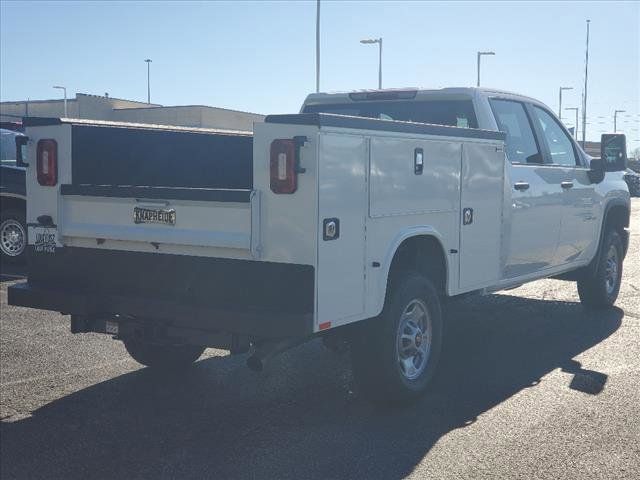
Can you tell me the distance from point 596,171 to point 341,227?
482 cm

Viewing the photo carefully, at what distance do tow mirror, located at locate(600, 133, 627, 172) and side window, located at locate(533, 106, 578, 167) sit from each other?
1.07 feet

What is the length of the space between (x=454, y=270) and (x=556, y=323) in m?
2.97

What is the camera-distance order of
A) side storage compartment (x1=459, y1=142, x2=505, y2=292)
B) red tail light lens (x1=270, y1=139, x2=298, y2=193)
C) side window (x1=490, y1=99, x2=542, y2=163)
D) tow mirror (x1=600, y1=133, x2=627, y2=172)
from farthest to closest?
tow mirror (x1=600, y1=133, x2=627, y2=172), side window (x1=490, y1=99, x2=542, y2=163), side storage compartment (x1=459, y1=142, x2=505, y2=292), red tail light lens (x1=270, y1=139, x2=298, y2=193)

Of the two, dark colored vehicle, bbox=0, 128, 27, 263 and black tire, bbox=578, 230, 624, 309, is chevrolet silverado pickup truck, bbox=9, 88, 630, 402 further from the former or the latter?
dark colored vehicle, bbox=0, 128, 27, 263

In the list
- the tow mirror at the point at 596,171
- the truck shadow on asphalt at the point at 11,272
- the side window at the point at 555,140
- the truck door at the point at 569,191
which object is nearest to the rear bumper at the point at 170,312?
the truck door at the point at 569,191

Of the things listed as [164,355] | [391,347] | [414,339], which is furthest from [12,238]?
[391,347]

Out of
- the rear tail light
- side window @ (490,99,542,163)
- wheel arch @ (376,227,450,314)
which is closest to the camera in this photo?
wheel arch @ (376,227,450,314)

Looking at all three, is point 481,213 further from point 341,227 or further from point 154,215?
point 154,215

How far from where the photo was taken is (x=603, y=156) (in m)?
8.79

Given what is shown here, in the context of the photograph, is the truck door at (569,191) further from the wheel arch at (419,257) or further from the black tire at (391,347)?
the black tire at (391,347)

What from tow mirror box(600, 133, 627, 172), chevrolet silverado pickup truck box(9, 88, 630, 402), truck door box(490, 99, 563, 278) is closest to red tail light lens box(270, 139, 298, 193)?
chevrolet silverado pickup truck box(9, 88, 630, 402)

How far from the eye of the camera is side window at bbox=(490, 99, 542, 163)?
7441 mm

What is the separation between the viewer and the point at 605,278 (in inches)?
368

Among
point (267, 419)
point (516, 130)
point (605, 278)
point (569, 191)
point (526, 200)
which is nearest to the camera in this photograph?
point (267, 419)
